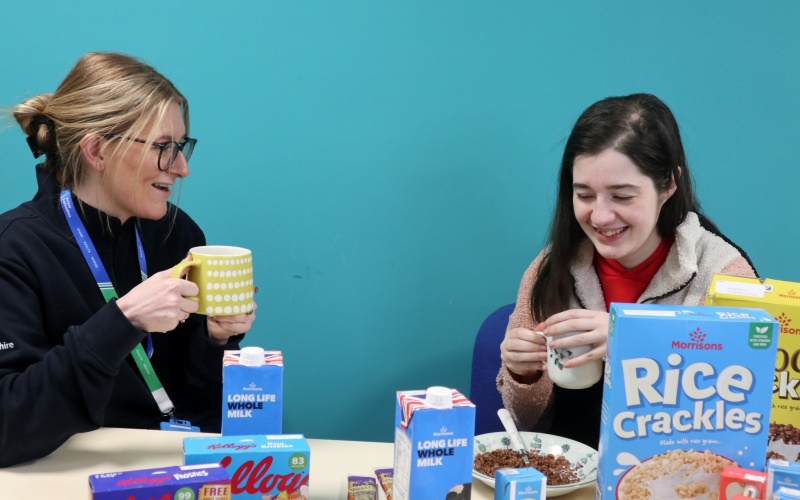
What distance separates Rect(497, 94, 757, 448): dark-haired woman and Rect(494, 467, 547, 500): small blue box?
0.48 meters

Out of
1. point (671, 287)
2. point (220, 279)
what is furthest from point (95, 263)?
point (671, 287)

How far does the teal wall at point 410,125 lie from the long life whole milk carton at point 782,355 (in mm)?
1041

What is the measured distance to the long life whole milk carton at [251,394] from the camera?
1.23 metres

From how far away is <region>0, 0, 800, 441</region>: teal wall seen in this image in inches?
87.0

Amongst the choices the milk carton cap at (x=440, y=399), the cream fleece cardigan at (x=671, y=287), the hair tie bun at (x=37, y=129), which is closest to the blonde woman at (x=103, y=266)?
the hair tie bun at (x=37, y=129)

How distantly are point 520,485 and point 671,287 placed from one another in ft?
2.79

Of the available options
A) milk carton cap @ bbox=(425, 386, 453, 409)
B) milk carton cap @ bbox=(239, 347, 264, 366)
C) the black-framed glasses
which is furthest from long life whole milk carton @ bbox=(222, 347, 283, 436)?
the black-framed glasses

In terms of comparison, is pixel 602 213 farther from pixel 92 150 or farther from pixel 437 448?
pixel 92 150

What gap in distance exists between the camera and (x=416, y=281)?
2328mm

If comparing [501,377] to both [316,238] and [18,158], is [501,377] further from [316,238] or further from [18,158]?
[18,158]

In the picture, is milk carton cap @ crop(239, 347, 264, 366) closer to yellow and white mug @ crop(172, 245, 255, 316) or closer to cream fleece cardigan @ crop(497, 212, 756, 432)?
yellow and white mug @ crop(172, 245, 255, 316)

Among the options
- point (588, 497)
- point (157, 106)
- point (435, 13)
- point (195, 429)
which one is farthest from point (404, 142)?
point (588, 497)

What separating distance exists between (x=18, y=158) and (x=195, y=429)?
3.64 ft

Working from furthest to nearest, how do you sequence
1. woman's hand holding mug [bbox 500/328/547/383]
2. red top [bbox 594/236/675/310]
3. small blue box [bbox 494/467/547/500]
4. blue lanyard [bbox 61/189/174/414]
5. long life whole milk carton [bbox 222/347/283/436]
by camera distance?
red top [bbox 594/236/675/310] < blue lanyard [bbox 61/189/174/414] < woman's hand holding mug [bbox 500/328/547/383] < long life whole milk carton [bbox 222/347/283/436] < small blue box [bbox 494/467/547/500]
